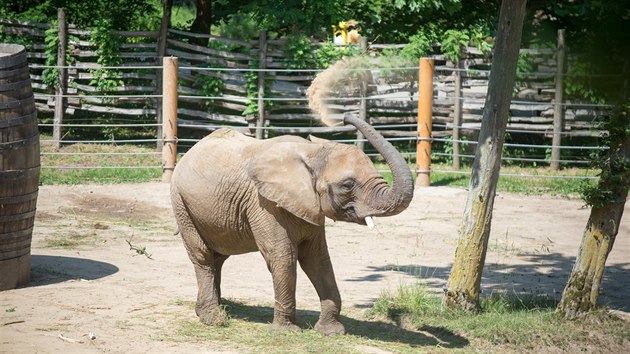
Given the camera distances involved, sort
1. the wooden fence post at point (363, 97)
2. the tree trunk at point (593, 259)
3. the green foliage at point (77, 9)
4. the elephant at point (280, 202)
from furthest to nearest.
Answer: the green foliage at point (77, 9) < the wooden fence post at point (363, 97) < the tree trunk at point (593, 259) < the elephant at point (280, 202)

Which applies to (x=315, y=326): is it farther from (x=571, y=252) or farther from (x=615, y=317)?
(x=571, y=252)

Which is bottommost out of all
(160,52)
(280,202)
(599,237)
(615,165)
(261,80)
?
(599,237)

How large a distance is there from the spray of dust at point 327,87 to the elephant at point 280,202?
881 cm

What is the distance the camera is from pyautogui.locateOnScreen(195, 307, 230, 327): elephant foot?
7752mm

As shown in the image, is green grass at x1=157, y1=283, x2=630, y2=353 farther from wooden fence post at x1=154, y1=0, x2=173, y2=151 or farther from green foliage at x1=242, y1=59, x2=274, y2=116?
wooden fence post at x1=154, y1=0, x2=173, y2=151

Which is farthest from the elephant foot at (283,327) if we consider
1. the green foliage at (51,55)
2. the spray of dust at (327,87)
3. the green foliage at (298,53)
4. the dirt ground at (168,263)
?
the green foliage at (51,55)

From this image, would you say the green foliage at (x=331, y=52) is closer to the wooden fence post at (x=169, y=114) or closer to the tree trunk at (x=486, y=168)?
the wooden fence post at (x=169, y=114)

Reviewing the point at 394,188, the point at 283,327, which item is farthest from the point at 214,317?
the point at 394,188

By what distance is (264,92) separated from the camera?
55.3 ft

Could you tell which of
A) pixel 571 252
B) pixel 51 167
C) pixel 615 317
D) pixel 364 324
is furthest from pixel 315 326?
pixel 51 167

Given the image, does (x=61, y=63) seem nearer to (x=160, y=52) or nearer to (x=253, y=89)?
(x=160, y=52)

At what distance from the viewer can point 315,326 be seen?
761 centimetres

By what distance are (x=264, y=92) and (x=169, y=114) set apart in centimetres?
237

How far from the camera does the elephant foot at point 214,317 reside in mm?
7752
